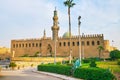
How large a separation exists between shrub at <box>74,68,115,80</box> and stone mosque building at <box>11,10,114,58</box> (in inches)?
1807

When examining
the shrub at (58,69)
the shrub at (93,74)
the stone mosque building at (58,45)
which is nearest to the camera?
the shrub at (93,74)

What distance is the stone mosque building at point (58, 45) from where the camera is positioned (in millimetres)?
69750

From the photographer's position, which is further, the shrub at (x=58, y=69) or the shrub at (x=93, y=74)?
the shrub at (x=58, y=69)

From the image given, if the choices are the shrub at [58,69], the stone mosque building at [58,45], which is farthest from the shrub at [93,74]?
the stone mosque building at [58,45]

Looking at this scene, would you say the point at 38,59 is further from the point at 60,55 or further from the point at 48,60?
the point at 60,55

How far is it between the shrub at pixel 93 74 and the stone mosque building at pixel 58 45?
45904 mm

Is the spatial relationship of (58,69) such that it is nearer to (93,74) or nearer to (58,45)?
(93,74)

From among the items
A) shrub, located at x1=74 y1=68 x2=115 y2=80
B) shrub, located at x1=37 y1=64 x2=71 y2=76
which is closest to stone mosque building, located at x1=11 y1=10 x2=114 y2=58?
shrub, located at x1=37 y1=64 x2=71 y2=76

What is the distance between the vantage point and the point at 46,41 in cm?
7731

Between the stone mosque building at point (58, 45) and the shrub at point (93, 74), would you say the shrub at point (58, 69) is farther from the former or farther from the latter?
the stone mosque building at point (58, 45)

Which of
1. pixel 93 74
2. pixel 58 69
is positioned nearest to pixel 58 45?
pixel 58 69

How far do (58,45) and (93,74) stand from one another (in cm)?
5607

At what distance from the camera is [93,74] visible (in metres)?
18.9

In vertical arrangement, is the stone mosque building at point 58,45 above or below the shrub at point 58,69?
above
